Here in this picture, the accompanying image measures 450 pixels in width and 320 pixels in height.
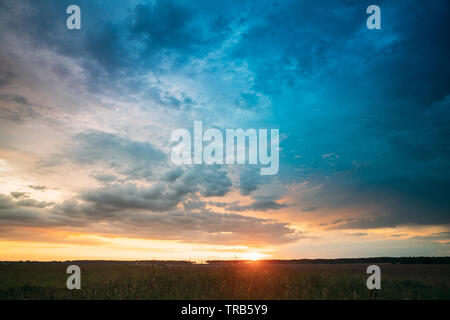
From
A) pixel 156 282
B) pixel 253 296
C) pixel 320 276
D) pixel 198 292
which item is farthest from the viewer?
pixel 320 276

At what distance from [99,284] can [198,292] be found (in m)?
7.10

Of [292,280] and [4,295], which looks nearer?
[292,280]

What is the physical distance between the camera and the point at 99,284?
57.2 feet

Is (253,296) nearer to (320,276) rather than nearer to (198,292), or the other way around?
(198,292)
